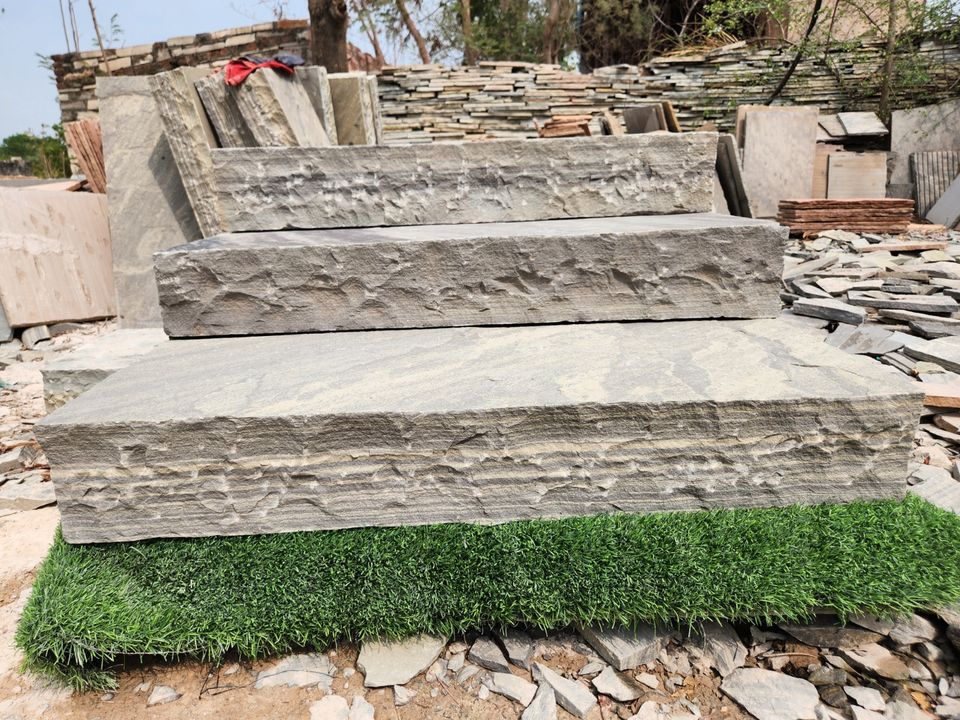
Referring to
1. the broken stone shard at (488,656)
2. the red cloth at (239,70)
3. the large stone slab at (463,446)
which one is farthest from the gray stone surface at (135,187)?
the broken stone shard at (488,656)

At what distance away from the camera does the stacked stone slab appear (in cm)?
149

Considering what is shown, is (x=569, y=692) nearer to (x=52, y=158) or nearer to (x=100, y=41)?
(x=100, y=41)

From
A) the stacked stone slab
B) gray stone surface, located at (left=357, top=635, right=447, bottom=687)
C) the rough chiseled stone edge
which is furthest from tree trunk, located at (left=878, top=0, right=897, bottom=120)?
gray stone surface, located at (left=357, top=635, right=447, bottom=687)

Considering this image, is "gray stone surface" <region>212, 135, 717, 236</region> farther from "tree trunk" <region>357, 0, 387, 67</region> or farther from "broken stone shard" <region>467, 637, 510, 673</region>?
"tree trunk" <region>357, 0, 387, 67</region>

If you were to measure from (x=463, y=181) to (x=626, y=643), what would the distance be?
72.7 inches

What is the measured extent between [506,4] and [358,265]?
43.2 feet

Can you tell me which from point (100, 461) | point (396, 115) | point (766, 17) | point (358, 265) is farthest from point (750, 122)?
Result: point (100, 461)

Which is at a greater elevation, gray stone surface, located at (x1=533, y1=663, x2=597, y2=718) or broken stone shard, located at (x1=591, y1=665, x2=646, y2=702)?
gray stone surface, located at (x1=533, y1=663, x2=597, y2=718)

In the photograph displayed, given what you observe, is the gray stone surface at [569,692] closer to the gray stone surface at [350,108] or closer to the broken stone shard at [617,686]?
the broken stone shard at [617,686]

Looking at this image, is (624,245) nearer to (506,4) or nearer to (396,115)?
(396,115)

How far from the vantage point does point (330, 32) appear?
23.5 feet

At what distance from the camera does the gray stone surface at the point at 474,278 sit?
6.61 feet

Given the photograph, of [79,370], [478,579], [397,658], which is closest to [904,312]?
[478,579]

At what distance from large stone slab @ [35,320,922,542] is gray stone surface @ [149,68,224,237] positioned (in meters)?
1.51
